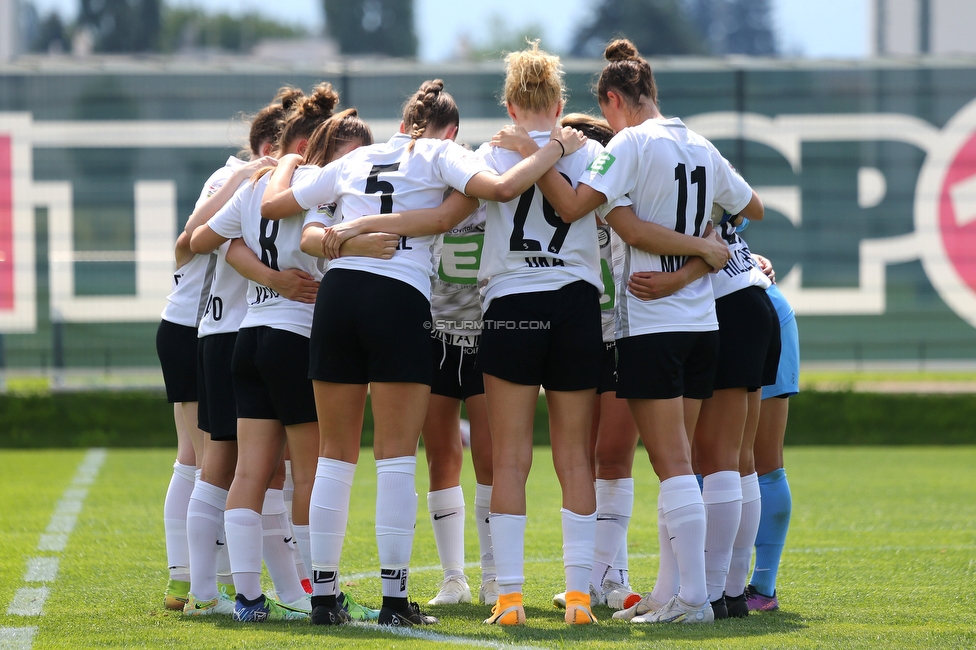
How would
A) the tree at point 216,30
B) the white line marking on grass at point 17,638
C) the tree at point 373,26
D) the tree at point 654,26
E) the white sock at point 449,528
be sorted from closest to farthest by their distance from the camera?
the white line marking on grass at point 17,638
the white sock at point 449,528
the tree at point 654,26
the tree at point 373,26
the tree at point 216,30

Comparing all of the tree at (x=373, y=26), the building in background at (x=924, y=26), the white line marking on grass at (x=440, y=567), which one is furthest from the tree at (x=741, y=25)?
the white line marking on grass at (x=440, y=567)

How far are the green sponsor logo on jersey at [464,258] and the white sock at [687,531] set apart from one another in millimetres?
1217

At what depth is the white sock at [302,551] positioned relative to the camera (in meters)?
4.39

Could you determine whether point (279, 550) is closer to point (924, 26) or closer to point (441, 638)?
point (441, 638)

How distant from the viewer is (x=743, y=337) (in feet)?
14.0

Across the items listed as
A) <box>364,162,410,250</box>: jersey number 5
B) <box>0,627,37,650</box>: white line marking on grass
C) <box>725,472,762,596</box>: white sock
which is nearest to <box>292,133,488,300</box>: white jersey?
<box>364,162,410,250</box>: jersey number 5

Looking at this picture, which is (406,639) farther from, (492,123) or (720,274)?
(492,123)

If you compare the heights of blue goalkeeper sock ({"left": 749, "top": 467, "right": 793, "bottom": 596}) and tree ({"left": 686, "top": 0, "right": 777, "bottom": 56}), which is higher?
tree ({"left": 686, "top": 0, "right": 777, "bottom": 56})

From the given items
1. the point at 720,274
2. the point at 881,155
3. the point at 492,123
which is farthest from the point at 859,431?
the point at 720,274

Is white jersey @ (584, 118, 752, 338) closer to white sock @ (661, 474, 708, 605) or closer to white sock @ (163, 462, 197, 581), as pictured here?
white sock @ (661, 474, 708, 605)

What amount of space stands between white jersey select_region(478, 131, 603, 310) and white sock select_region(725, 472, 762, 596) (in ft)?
3.67

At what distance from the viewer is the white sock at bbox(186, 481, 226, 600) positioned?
421 centimetres

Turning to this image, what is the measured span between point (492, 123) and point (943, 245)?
236 inches

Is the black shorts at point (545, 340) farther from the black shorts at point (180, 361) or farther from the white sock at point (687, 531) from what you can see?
the black shorts at point (180, 361)
